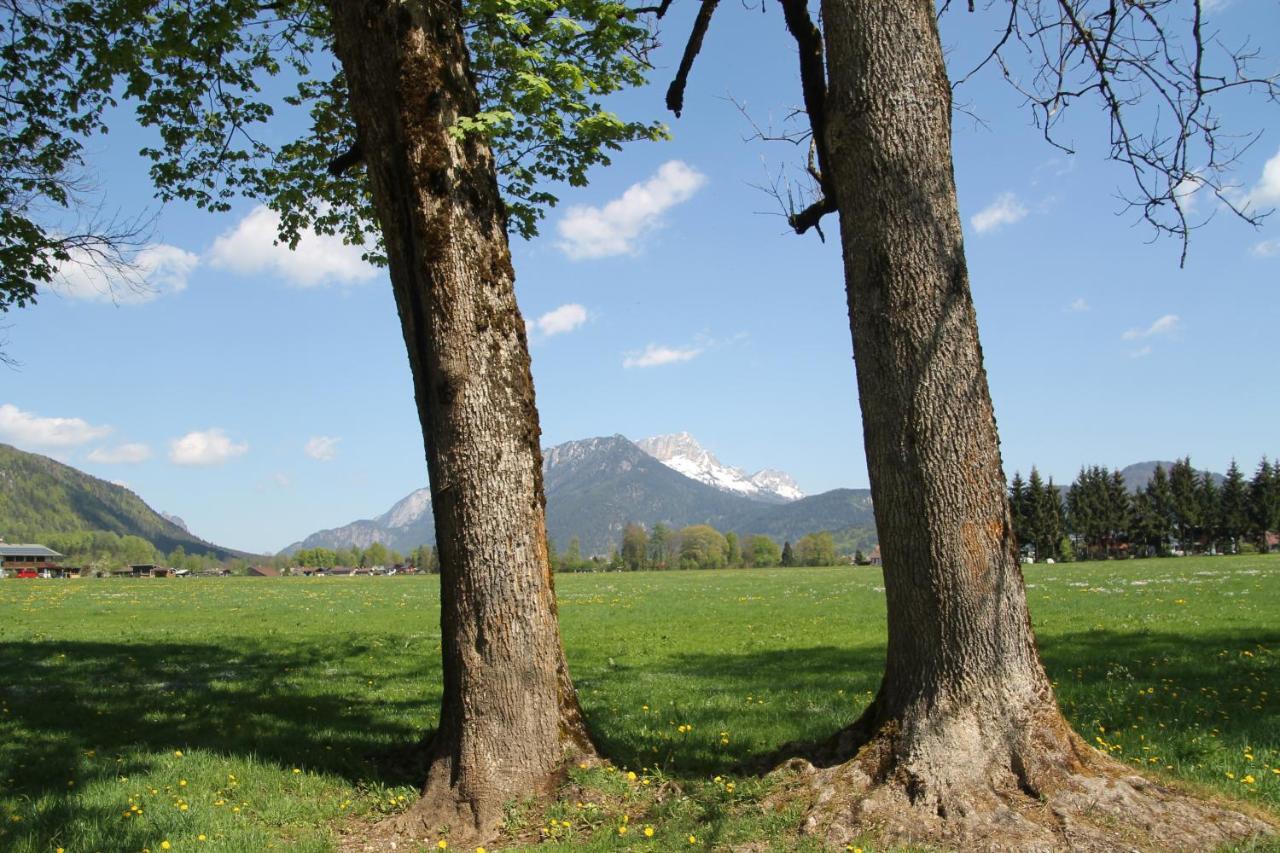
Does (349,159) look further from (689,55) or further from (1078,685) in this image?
(1078,685)

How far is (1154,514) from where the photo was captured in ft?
347

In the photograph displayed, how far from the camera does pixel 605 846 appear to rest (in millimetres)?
5215

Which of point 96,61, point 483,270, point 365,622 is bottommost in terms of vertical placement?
point 365,622

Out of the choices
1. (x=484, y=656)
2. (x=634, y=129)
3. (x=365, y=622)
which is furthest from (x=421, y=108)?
(x=365, y=622)

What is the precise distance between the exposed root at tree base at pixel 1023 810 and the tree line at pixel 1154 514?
104945mm

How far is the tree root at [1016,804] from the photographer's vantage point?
14.9ft

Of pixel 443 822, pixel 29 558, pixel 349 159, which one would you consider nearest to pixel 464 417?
pixel 349 159

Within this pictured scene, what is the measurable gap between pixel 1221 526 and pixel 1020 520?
26.1 m

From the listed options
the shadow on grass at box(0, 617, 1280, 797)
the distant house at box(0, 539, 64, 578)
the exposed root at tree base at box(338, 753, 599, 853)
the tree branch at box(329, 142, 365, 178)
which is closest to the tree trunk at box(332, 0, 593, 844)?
the exposed root at tree base at box(338, 753, 599, 853)

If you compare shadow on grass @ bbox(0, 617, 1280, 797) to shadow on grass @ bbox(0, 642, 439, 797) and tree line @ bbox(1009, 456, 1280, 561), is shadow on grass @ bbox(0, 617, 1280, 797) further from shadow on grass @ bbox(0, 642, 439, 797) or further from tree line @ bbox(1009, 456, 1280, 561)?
tree line @ bbox(1009, 456, 1280, 561)

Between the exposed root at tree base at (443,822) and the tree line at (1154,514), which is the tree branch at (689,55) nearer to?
the exposed root at tree base at (443,822)

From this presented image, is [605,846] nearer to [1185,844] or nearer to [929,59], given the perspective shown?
[1185,844]

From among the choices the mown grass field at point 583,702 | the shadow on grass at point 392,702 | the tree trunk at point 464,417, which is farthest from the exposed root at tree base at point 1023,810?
the tree trunk at point 464,417

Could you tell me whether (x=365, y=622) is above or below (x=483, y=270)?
below
